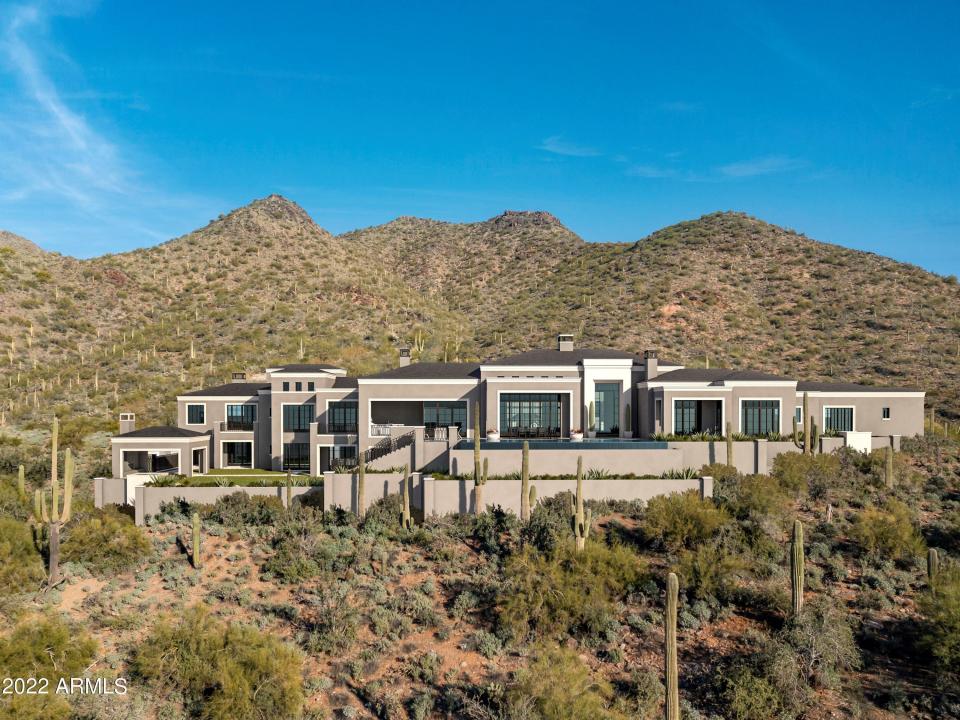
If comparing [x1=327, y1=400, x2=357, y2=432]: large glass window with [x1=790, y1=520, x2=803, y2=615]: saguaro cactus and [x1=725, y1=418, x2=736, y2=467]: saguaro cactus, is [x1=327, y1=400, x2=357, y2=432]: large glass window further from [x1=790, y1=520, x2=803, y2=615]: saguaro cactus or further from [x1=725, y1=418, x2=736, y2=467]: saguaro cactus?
[x1=790, y1=520, x2=803, y2=615]: saguaro cactus

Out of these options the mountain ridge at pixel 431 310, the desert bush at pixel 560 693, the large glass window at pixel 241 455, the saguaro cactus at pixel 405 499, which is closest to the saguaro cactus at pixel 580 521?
the desert bush at pixel 560 693

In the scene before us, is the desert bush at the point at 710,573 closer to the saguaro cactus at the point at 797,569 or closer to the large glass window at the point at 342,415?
the saguaro cactus at the point at 797,569

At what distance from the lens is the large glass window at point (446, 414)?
40.0 m

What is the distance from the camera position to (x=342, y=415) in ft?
137

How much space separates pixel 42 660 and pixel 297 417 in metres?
22.9

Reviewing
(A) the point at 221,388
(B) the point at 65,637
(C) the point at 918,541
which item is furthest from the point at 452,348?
(B) the point at 65,637

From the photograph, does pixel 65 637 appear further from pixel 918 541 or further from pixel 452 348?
pixel 452 348

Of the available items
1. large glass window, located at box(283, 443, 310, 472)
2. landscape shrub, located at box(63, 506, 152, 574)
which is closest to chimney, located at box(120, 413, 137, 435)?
large glass window, located at box(283, 443, 310, 472)

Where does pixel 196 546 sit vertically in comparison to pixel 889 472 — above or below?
below

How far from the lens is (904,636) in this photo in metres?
24.1

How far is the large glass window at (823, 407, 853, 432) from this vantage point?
137 feet

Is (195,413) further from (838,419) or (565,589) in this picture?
(838,419)

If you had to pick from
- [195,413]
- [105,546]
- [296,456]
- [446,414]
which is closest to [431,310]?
[195,413]

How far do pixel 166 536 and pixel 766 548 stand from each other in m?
26.4
